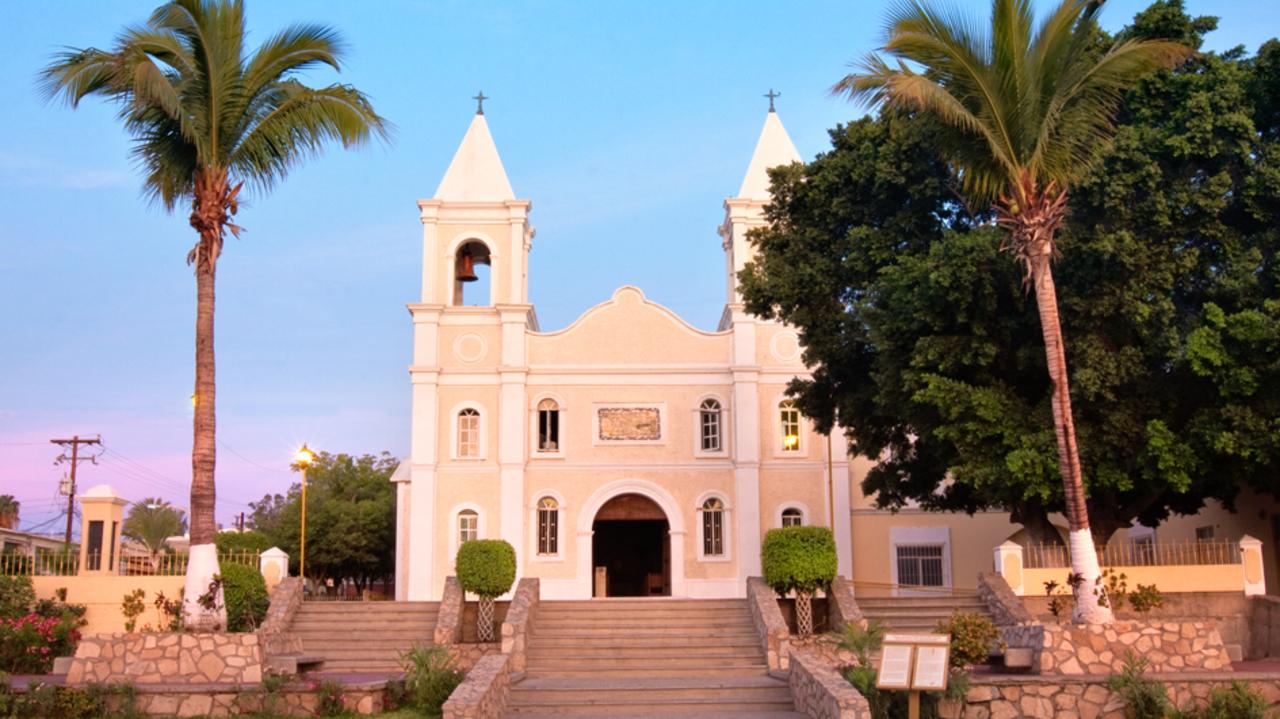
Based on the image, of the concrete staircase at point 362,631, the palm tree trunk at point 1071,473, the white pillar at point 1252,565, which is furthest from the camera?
the white pillar at point 1252,565

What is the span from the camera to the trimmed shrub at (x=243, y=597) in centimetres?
1964

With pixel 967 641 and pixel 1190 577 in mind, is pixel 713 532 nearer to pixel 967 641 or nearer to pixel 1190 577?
pixel 1190 577

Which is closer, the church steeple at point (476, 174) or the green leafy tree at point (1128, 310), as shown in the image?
the green leafy tree at point (1128, 310)

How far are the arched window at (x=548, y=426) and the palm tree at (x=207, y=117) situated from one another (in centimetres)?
1485

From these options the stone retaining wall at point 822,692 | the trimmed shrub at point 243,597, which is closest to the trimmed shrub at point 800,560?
the stone retaining wall at point 822,692

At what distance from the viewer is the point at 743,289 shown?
904 inches

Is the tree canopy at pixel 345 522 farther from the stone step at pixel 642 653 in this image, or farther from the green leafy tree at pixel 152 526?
the stone step at pixel 642 653

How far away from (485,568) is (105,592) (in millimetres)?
6002

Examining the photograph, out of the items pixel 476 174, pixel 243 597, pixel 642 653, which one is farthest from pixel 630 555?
pixel 243 597

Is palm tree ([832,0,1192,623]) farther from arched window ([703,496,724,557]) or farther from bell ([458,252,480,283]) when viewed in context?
bell ([458,252,480,283])

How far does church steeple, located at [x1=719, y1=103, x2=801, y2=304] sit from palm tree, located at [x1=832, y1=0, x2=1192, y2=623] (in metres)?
15.4

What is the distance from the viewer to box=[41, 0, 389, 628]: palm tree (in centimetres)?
1510

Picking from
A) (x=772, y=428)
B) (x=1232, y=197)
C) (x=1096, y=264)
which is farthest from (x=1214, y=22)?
(x=772, y=428)

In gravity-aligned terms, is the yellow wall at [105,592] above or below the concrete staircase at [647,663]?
above
